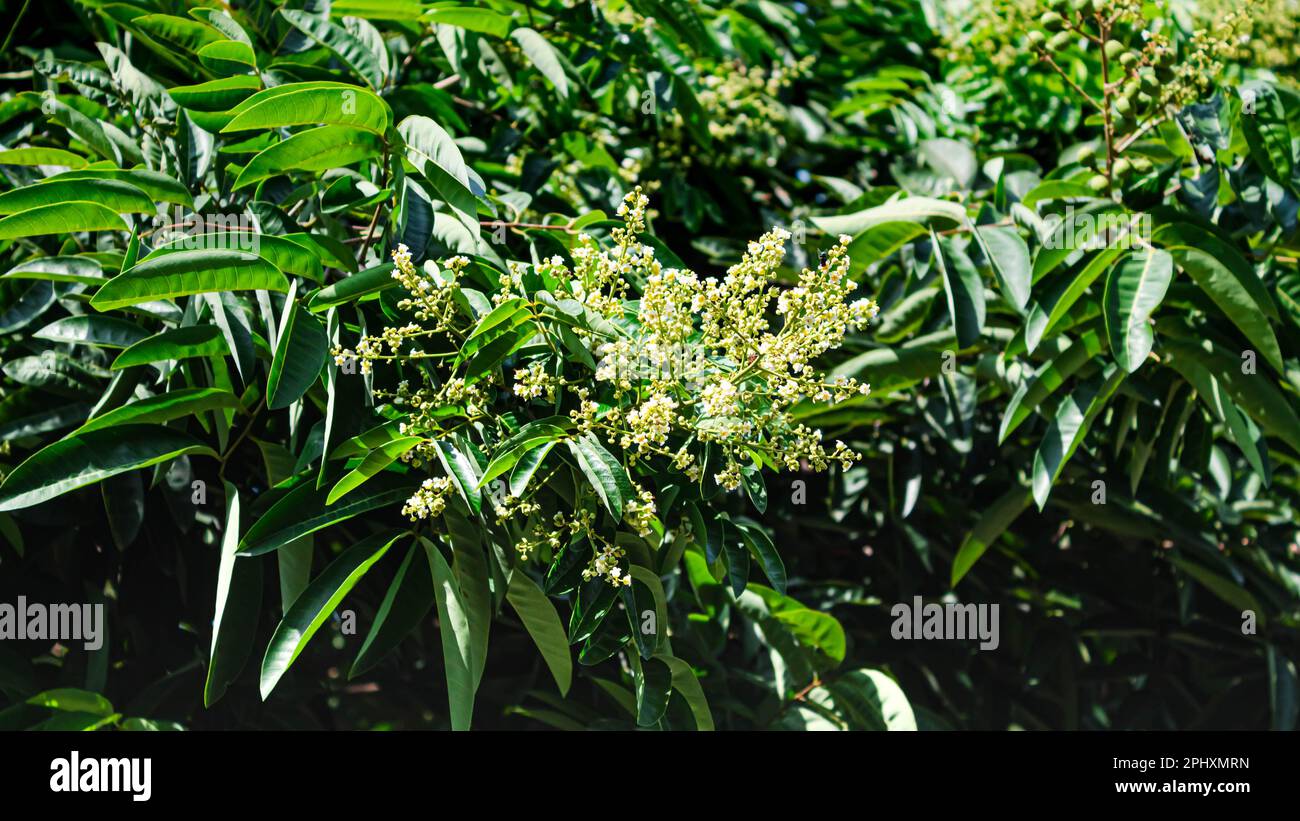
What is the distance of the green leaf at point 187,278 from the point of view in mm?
1429

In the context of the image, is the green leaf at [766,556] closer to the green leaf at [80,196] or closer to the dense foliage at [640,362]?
the dense foliage at [640,362]

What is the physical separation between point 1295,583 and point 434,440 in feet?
8.19

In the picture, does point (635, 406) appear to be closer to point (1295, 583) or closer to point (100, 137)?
point (100, 137)

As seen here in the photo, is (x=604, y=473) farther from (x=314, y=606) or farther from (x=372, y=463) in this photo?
(x=314, y=606)

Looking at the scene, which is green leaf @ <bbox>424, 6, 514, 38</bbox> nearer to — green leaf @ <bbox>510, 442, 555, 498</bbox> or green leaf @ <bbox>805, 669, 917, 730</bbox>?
green leaf @ <bbox>510, 442, 555, 498</bbox>

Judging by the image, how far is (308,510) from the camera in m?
1.56

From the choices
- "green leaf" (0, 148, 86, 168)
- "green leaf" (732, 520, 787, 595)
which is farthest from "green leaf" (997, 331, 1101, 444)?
"green leaf" (0, 148, 86, 168)

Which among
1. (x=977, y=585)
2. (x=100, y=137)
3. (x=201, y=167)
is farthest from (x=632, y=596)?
(x=977, y=585)

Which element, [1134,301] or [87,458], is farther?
[1134,301]

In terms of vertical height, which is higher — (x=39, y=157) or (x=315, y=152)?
(x=39, y=157)

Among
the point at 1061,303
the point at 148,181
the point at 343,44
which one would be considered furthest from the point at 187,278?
the point at 1061,303

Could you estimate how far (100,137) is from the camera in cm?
194

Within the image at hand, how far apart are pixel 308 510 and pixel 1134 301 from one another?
139 centimetres

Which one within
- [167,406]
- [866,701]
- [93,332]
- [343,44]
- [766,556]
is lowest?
[866,701]
